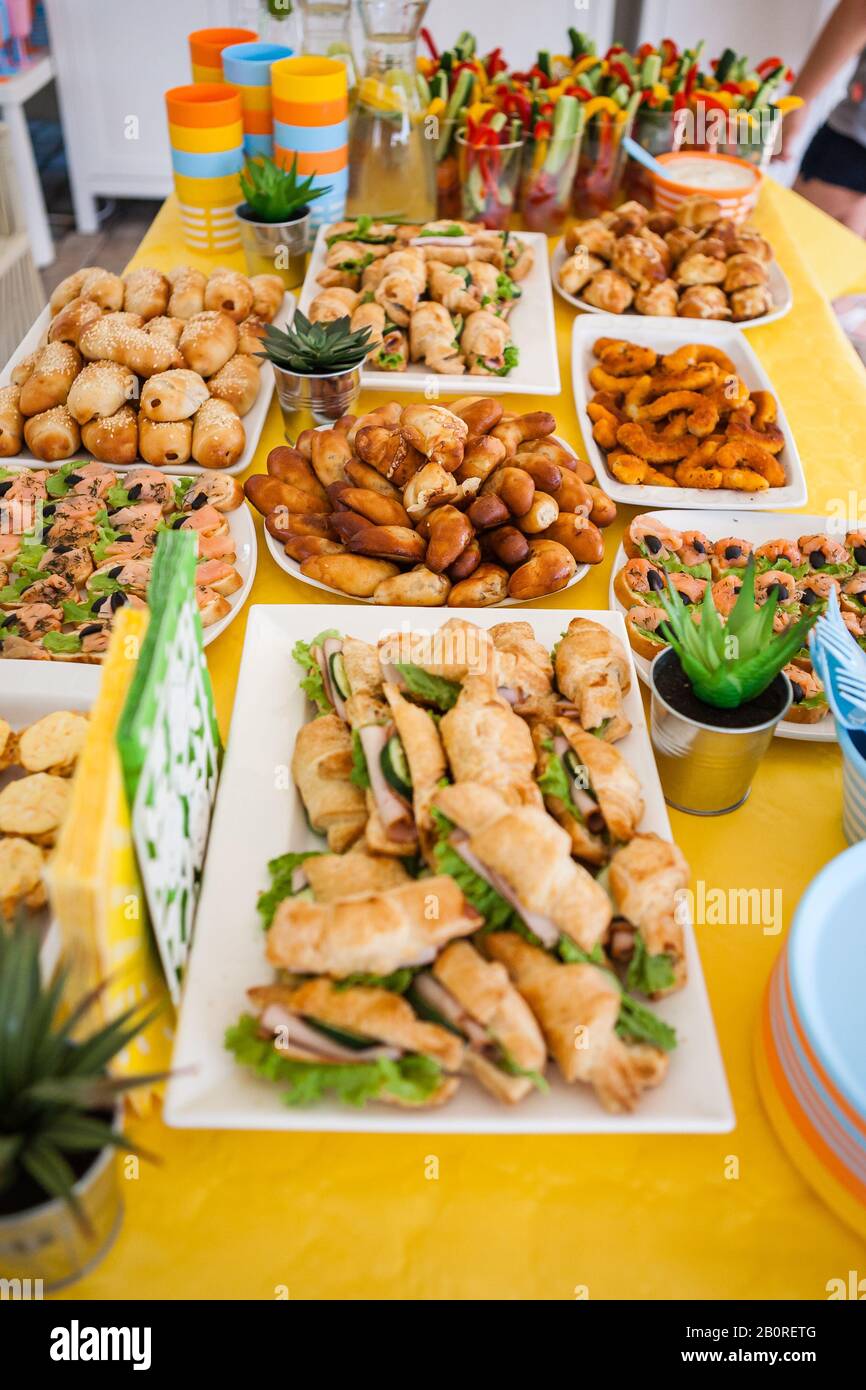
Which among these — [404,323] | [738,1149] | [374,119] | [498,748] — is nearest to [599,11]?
[374,119]

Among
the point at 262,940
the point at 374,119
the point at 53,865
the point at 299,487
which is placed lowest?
the point at 262,940

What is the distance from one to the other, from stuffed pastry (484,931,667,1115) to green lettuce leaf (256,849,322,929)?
29 cm

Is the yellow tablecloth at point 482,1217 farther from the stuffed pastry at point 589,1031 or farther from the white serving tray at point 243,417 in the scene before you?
the white serving tray at point 243,417

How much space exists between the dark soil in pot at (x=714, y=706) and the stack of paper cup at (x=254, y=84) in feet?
7.36

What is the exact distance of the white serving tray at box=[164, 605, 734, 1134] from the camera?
3.26ft

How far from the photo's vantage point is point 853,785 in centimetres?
135

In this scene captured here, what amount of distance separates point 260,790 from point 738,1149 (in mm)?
700

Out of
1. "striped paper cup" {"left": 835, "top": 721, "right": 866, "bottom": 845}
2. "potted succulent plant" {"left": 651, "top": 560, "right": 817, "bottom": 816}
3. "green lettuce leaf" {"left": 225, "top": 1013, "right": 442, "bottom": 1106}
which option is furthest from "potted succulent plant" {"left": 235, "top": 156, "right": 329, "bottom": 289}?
"green lettuce leaf" {"left": 225, "top": 1013, "right": 442, "bottom": 1106}

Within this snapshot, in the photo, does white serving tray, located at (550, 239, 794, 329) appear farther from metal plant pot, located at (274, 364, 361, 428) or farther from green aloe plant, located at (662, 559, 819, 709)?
green aloe plant, located at (662, 559, 819, 709)

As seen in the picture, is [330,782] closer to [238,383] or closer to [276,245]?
[238,383]

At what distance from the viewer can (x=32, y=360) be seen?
2238 millimetres

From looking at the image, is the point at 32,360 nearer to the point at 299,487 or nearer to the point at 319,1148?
the point at 299,487

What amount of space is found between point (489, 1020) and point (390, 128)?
268cm

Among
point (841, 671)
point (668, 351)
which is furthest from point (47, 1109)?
point (668, 351)
